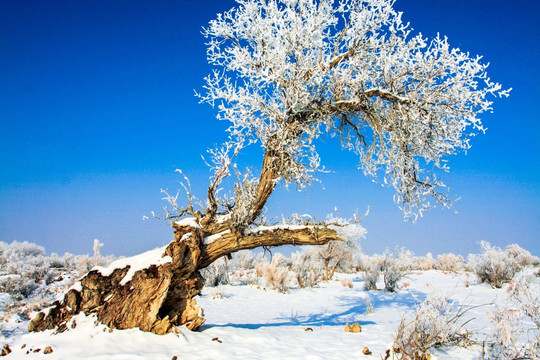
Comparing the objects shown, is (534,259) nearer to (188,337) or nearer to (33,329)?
(188,337)

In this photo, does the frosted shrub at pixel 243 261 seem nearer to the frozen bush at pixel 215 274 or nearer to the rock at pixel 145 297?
the frozen bush at pixel 215 274

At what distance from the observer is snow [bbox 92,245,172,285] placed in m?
6.28

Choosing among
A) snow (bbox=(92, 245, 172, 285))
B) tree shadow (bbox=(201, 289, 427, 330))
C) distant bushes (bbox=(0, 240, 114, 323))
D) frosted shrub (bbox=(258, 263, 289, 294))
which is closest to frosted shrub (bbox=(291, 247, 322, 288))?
frosted shrub (bbox=(258, 263, 289, 294))

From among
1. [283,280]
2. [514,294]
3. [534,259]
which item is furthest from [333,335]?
[534,259]

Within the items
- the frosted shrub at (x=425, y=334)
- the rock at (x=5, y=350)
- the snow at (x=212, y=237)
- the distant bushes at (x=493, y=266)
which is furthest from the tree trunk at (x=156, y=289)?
the distant bushes at (x=493, y=266)

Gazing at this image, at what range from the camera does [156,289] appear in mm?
Result: 6086

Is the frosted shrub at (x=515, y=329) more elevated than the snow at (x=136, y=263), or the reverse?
the snow at (x=136, y=263)

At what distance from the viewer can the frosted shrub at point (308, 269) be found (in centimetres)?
1769

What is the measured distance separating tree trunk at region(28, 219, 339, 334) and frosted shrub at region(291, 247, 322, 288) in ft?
36.6

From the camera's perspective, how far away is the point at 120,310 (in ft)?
19.5

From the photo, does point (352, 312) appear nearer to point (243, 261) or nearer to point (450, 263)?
point (243, 261)

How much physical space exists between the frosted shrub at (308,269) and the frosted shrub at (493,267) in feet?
25.3

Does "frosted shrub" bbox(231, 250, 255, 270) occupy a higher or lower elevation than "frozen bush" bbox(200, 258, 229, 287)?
higher

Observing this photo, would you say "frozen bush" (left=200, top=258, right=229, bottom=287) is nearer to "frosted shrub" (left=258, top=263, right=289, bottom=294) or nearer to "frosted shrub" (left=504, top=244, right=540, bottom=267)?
"frosted shrub" (left=258, top=263, right=289, bottom=294)
